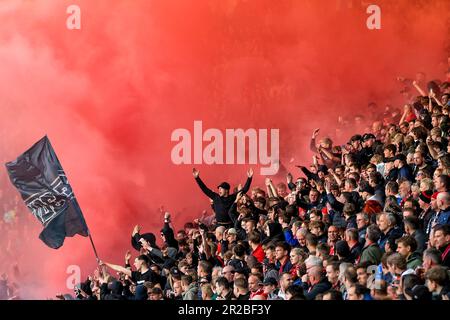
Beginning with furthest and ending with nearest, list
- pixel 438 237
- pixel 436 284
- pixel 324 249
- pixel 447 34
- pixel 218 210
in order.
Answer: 1. pixel 447 34
2. pixel 218 210
3. pixel 324 249
4. pixel 438 237
5. pixel 436 284

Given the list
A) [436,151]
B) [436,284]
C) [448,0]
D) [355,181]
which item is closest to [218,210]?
[355,181]

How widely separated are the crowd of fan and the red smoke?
1667mm

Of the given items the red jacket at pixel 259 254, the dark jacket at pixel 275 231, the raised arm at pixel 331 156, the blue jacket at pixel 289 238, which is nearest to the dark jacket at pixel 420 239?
the blue jacket at pixel 289 238

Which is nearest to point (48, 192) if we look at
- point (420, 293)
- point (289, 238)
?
point (289, 238)

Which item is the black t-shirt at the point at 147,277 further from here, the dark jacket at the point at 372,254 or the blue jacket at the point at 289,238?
the dark jacket at the point at 372,254

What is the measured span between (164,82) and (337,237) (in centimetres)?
670

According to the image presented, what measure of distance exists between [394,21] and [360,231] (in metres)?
6.51

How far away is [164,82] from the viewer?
610 inches

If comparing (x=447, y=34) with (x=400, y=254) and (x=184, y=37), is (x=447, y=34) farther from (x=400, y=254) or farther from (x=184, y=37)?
(x=400, y=254)

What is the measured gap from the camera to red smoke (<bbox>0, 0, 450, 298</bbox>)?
15.0m

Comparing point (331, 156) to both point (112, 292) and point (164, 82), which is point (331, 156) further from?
point (164, 82)

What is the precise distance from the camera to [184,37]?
1542cm

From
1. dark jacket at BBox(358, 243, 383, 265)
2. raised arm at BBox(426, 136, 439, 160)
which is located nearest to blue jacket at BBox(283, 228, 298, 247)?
raised arm at BBox(426, 136, 439, 160)

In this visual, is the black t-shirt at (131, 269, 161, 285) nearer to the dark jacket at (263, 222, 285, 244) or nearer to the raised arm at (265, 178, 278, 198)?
the dark jacket at (263, 222, 285, 244)
